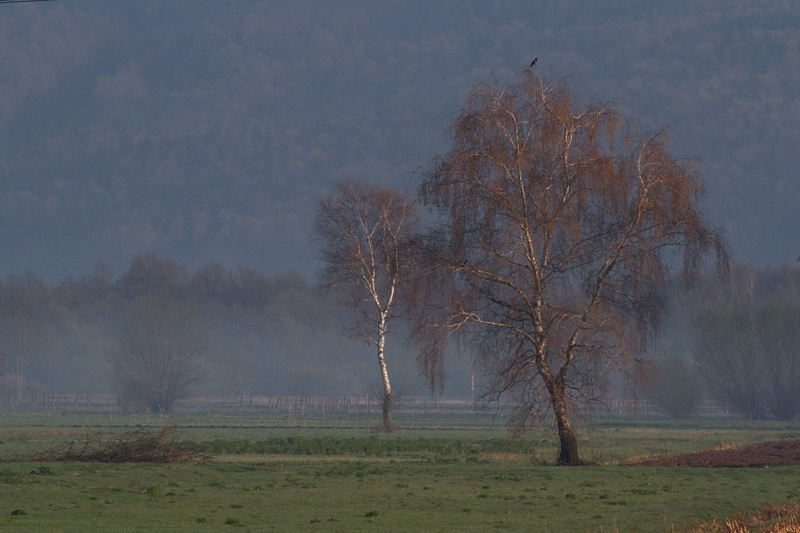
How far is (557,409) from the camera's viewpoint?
45.9 meters

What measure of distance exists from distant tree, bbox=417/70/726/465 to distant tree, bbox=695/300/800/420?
224 ft

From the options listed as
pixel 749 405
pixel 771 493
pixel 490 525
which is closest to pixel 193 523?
pixel 490 525

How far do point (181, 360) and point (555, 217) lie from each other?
9336cm

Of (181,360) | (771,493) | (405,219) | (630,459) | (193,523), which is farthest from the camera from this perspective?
(181,360)

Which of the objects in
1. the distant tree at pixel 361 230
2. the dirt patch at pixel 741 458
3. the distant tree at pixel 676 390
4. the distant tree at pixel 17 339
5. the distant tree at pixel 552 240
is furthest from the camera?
the distant tree at pixel 17 339

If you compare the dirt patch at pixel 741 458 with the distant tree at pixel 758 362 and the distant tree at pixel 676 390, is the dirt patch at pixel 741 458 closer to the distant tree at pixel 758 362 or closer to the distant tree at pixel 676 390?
the distant tree at pixel 758 362

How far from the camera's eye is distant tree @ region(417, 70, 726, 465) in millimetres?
45656

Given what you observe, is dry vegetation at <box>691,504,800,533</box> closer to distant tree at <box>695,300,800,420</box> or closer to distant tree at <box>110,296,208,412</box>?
distant tree at <box>695,300,800,420</box>

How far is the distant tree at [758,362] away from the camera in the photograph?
110062 mm

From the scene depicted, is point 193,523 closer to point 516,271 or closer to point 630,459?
point 516,271

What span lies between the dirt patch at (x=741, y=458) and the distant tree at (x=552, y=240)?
5046 mm

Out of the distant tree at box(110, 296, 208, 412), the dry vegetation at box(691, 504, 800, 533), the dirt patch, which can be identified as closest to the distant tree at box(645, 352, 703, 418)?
the distant tree at box(110, 296, 208, 412)

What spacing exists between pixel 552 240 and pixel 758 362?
233 ft

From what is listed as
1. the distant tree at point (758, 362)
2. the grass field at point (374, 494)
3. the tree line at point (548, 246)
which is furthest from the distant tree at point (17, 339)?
the tree line at point (548, 246)
